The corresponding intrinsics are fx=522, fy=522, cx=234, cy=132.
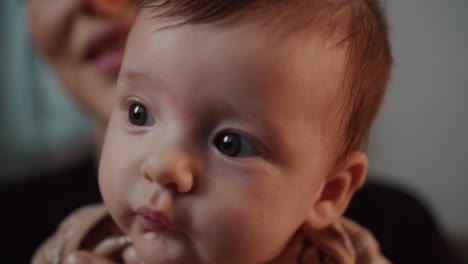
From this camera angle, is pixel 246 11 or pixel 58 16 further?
pixel 58 16

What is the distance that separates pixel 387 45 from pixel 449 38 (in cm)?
115

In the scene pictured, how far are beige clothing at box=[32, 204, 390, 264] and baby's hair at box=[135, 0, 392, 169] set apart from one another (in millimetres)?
137

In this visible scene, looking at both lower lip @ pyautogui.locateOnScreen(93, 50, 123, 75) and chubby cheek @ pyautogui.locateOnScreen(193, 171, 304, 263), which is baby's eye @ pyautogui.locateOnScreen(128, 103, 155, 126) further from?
lower lip @ pyautogui.locateOnScreen(93, 50, 123, 75)

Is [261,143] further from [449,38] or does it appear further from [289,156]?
[449,38]

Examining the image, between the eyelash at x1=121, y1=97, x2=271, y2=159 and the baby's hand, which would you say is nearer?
the eyelash at x1=121, y1=97, x2=271, y2=159

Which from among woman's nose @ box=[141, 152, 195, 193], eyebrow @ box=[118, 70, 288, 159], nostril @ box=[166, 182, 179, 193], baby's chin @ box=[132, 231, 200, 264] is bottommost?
baby's chin @ box=[132, 231, 200, 264]

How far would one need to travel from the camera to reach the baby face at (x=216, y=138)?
0.51 m

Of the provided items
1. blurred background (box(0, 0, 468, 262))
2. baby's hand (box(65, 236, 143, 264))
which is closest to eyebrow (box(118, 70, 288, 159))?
baby's hand (box(65, 236, 143, 264))

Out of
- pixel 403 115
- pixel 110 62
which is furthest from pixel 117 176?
pixel 403 115

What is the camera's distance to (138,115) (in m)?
0.56

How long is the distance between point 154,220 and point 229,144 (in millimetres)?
112

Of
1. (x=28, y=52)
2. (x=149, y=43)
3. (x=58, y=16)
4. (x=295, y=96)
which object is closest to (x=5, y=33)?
(x=28, y=52)

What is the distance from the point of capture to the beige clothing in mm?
688

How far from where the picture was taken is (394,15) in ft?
5.54
